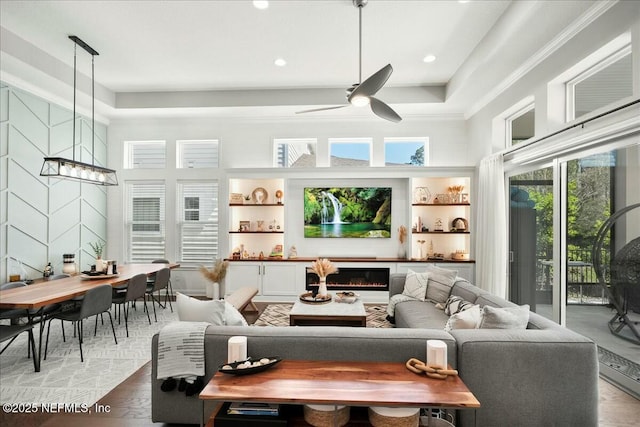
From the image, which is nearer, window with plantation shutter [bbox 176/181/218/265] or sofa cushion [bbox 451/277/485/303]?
sofa cushion [bbox 451/277/485/303]

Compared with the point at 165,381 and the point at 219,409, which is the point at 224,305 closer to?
the point at 165,381

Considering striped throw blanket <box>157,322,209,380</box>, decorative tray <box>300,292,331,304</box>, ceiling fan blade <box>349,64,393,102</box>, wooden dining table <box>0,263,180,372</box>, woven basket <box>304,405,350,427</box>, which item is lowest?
woven basket <box>304,405,350,427</box>

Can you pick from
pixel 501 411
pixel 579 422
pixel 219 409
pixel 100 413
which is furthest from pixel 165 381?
pixel 579 422

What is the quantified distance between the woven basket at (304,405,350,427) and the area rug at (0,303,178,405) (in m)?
1.98

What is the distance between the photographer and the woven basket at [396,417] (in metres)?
1.67

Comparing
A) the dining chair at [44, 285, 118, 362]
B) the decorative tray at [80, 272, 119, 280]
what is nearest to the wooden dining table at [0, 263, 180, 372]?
the decorative tray at [80, 272, 119, 280]

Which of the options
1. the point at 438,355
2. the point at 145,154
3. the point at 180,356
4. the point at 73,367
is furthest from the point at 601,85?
the point at 145,154

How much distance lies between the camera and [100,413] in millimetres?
A: 2389

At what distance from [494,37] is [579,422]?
360 centimetres

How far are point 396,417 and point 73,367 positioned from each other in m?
3.21

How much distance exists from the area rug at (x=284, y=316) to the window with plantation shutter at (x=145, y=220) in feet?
8.80

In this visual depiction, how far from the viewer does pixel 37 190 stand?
4.64m

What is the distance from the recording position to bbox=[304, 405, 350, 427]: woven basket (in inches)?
68.4

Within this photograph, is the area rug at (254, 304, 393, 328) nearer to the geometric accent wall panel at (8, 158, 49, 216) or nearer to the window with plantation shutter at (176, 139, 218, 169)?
the window with plantation shutter at (176, 139, 218, 169)
